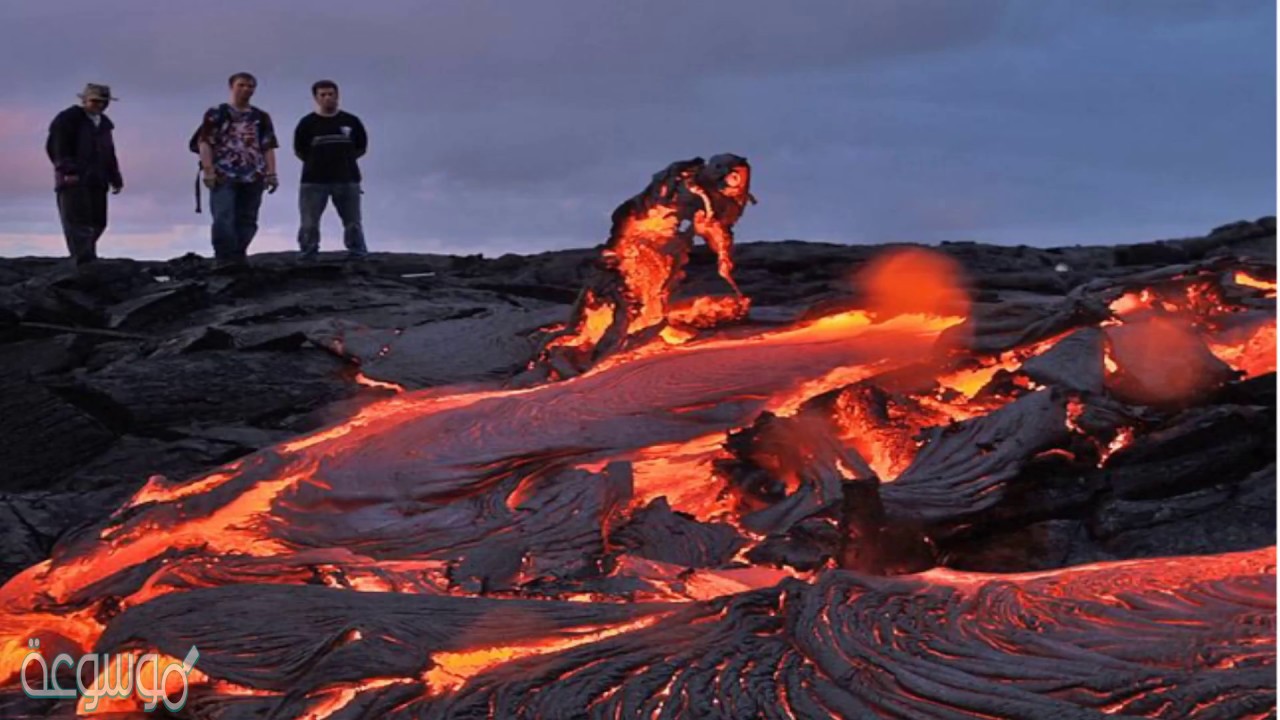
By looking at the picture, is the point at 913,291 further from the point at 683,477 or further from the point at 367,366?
the point at 367,366

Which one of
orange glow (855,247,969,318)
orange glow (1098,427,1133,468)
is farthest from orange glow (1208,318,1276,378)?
orange glow (855,247,969,318)

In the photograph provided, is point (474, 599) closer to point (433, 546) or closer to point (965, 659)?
point (433, 546)

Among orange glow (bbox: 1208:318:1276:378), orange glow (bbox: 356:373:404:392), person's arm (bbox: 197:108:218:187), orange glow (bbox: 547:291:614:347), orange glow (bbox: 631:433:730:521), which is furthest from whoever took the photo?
person's arm (bbox: 197:108:218:187)

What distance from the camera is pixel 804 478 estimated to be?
4375 mm

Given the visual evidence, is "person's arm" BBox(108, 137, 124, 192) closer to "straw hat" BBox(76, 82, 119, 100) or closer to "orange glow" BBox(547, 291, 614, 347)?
"straw hat" BBox(76, 82, 119, 100)

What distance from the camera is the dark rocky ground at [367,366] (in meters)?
4.26

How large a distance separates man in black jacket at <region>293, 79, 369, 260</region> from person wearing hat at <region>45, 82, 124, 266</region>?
1.34m

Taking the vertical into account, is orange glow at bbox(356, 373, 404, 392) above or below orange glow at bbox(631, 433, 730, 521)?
above

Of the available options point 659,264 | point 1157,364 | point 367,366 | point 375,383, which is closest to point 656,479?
point 659,264

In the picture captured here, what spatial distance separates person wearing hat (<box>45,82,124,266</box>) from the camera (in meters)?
11.5

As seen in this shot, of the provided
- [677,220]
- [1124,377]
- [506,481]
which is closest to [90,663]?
[506,481]

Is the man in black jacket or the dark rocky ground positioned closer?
the dark rocky ground

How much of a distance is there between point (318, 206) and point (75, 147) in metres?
1.73

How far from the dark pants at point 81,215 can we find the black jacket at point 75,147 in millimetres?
72
